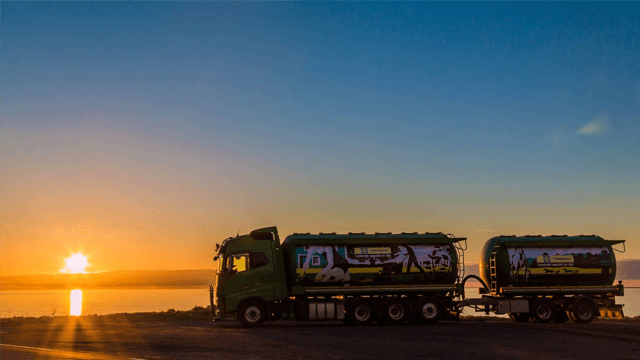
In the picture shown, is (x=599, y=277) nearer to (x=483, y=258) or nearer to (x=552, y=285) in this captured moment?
(x=552, y=285)

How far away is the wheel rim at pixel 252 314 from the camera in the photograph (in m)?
27.6

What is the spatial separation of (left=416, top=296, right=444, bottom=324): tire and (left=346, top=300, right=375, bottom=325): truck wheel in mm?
2303

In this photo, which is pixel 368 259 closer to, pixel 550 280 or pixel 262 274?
pixel 262 274

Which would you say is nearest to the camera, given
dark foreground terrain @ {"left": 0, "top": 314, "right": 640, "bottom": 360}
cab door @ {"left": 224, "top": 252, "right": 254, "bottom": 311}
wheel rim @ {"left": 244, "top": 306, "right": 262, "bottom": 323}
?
dark foreground terrain @ {"left": 0, "top": 314, "right": 640, "bottom": 360}

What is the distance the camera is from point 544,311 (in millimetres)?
29688

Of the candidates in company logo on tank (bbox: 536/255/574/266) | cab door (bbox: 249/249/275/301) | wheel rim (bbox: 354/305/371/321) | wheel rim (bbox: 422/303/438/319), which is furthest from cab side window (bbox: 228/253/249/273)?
company logo on tank (bbox: 536/255/574/266)

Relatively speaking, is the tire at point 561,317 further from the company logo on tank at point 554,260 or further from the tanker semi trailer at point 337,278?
the tanker semi trailer at point 337,278

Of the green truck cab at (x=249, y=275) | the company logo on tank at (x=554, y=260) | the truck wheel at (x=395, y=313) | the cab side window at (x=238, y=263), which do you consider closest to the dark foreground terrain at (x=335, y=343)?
the green truck cab at (x=249, y=275)

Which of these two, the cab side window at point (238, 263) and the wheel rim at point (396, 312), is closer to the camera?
the cab side window at point (238, 263)

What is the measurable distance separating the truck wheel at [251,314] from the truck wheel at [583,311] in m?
14.8

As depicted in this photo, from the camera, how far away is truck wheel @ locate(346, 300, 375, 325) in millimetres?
28375

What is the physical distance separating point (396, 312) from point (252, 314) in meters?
6.67

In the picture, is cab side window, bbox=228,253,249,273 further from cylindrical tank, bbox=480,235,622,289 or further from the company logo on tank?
the company logo on tank

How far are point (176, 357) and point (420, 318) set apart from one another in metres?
15.0
